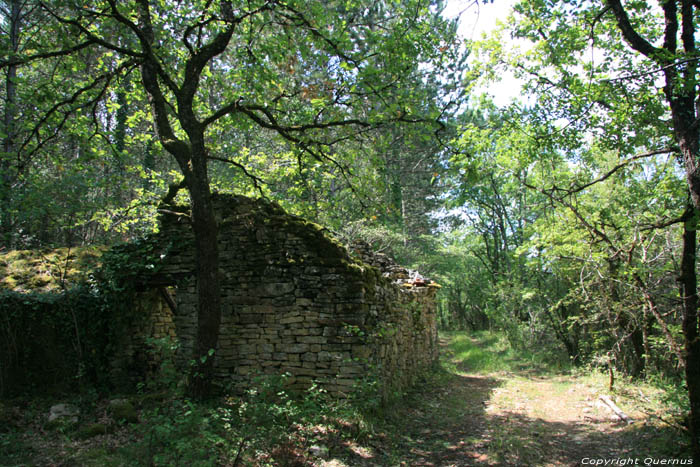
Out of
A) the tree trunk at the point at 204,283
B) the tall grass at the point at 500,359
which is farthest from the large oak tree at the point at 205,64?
the tall grass at the point at 500,359

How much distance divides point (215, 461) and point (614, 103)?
7332 millimetres

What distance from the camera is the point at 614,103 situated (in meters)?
6.27

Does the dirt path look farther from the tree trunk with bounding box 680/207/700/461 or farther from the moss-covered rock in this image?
the moss-covered rock

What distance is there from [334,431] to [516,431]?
9.52 feet

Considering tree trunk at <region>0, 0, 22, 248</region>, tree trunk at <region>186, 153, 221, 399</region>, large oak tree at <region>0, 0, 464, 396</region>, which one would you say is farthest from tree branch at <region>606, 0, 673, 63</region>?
tree trunk at <region>0, 0, 22, 248</region>

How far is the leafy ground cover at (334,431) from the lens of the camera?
412 centimetres

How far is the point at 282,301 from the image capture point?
607 cm

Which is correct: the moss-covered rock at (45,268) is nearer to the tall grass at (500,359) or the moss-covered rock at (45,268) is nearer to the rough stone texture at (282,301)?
the rough stone texture at (282,301)

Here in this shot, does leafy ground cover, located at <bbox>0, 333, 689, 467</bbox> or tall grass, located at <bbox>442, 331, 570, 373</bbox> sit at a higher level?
leafy ground cover, located at <bbox>0, 333, 689, 467</bbox>

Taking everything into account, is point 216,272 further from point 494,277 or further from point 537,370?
point 494,277

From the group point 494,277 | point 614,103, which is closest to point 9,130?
point 614,103

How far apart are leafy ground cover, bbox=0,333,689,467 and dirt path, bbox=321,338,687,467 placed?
0.07 ft

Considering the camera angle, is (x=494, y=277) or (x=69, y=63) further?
(x=494, y=277)

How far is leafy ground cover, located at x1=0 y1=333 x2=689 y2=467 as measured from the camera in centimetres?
412
